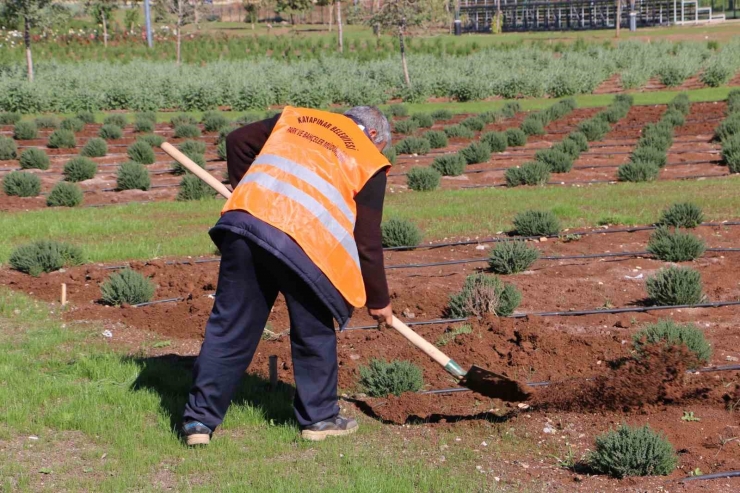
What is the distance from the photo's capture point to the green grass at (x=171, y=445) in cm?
470

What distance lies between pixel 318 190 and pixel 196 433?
1.41m

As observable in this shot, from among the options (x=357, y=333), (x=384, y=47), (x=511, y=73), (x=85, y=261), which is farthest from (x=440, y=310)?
(x=384, y=47)

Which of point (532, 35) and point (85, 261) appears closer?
point (85, 261)

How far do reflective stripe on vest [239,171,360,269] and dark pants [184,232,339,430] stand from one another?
0.94ft

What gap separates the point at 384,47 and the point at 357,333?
127 feet

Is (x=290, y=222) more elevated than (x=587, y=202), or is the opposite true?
(x=290, y=222)

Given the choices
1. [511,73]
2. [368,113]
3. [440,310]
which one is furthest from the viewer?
[511,73]

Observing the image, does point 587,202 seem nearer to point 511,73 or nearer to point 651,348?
point 651,348

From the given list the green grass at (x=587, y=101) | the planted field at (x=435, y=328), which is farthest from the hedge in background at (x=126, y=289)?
the green grass at (x=587, y=101)

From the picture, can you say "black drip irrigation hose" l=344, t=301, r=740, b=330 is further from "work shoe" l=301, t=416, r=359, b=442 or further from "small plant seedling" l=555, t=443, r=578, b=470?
"small plant seedling" l=555, t=443, r=578, b=470

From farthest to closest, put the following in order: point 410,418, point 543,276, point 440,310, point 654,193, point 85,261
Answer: point 654,193 < point 85,261 < point 543,276 < point 440,310 < point 410,418

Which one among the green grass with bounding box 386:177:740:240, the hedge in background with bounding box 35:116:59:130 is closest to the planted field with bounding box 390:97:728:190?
the green grass with bounding box 386:177:740:240

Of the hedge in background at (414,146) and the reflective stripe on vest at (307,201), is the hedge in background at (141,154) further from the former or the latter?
the reflective stripe on vest at (307,201)

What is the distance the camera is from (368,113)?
5098 mm
